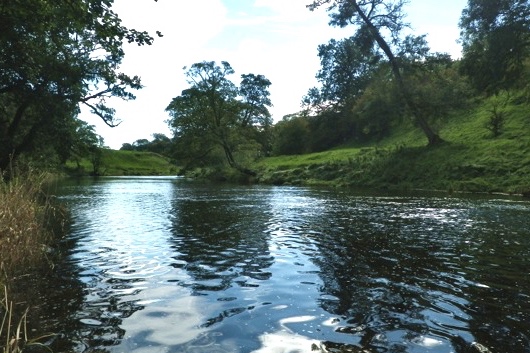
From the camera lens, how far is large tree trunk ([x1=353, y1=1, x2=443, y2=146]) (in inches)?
1624

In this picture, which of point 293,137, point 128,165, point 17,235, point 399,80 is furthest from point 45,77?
point 128,165

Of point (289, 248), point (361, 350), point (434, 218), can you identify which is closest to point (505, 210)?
point (434, 218)

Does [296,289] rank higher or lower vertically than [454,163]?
lower

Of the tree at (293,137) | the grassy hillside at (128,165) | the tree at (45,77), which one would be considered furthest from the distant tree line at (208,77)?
the grassy hillside at (128,165)

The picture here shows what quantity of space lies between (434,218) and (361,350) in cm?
1394

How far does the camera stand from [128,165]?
494ft

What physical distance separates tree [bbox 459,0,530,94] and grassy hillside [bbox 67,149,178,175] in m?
102

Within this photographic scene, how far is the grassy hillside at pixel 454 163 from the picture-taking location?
33.5 metres

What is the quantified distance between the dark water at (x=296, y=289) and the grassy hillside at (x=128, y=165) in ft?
371

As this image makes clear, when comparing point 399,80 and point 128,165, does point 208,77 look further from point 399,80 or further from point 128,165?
point 128,165

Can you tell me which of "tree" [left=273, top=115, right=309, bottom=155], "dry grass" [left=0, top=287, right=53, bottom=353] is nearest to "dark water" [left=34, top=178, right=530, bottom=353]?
"dry grass" [left=0, top=287, right=53, bottom=353]

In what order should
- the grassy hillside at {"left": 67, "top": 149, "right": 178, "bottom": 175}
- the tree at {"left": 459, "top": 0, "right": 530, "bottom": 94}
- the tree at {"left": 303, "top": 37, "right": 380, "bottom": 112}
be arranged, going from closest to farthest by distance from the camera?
1. the tree at {"left": 459, "top": 0, "right": 530, "bottom": 94}
2. the tree at {"left": 303, "top": 37, "right": 380, "bottom": 112}
3. the grassy hillside at {"left": 67, "top": 149, "right": 178, "bottom": 175}

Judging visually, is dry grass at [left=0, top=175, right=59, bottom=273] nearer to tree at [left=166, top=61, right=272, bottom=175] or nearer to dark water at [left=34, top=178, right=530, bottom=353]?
dark water at [left=34, top=178, right=530, bottom=353]

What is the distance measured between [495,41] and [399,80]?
1024 centimetres
